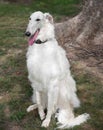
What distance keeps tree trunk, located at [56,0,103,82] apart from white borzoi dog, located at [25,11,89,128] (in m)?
2.46

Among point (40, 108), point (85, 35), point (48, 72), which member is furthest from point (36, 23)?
point (85, 35)

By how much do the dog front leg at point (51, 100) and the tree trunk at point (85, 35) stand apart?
2630 mm

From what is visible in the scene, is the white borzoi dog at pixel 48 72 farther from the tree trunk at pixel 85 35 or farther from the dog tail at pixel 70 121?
the tree trunk at pixel 85 35

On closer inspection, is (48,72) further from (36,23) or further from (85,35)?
(85,35)

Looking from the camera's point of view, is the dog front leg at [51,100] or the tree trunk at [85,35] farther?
the tree trunk at [85,35]

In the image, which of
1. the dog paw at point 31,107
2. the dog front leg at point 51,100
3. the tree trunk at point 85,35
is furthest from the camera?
the tree trunk at point 85,35

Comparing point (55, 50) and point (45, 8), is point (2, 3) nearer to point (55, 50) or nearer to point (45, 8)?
point (45, 8)

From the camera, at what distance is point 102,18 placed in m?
10.5

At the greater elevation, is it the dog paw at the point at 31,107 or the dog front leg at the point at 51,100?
the dog front leg at the point at 51,100

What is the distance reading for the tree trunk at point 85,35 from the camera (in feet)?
33.3

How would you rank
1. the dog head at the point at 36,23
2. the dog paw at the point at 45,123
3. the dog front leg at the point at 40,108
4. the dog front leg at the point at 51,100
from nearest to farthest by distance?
1. the dog head at the point at 36,23
2. the dog front leg at the point at 51,100
3. the dog paw at the point at 45,123
4. the dog front leg at the point at 40,108

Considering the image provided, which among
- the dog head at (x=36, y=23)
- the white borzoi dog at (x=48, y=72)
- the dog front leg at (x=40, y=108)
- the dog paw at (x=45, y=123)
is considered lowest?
the dog paw at (x=45, y=123)

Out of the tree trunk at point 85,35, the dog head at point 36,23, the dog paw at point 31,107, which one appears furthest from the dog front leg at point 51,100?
the tree trunk at point 85,35

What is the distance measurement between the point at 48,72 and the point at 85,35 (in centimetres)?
355
